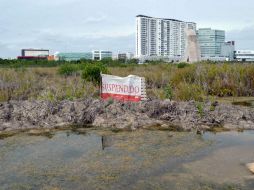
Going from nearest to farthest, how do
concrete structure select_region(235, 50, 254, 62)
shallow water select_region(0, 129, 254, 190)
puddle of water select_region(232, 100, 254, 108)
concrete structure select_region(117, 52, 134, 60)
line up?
shallow water select_region(0, 129, 254, 190), puddle of water select_region(232, 100, 254, 108), concrete structure select_region(117, 52, 134, 60), concrete structure select_region(235, 50, 254, 62)

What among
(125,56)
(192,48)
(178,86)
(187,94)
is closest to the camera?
(187,94)

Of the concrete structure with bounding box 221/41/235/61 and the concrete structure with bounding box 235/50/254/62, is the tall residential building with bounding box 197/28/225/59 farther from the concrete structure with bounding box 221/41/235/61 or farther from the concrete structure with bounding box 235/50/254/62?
the concrete structure with bounding box 235/50/254/62

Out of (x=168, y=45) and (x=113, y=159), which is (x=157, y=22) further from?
(x=113, y=159)

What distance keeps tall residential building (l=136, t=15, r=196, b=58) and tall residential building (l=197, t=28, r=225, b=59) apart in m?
3.53

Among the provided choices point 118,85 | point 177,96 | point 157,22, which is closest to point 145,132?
point 118,85

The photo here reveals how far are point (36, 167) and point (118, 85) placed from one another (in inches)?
165

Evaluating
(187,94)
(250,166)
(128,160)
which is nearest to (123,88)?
(187,94)

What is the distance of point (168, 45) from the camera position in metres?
85.2

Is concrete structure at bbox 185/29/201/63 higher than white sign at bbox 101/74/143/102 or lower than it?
higher

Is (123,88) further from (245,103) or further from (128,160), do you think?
(128,160)

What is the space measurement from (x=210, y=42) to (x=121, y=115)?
79.3 m

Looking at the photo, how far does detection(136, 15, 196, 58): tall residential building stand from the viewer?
81125mm

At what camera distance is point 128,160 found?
4.20 m

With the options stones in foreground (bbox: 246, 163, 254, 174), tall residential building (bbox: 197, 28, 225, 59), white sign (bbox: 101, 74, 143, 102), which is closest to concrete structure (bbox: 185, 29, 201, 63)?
white sign (bbox: 101, 74, 143, 102)
